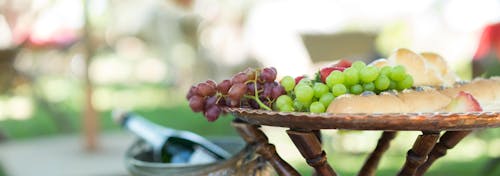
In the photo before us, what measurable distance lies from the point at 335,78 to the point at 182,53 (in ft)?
25.5

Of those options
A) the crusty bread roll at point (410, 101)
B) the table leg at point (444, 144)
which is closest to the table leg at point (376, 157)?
the table leg at point (444, 144)

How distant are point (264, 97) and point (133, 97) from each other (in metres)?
7.07

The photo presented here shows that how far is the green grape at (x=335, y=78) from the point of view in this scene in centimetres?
149

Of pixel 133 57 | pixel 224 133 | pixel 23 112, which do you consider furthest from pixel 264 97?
pixel 133 57

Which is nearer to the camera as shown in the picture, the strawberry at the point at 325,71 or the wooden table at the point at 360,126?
the wooden table at the point at 360,126

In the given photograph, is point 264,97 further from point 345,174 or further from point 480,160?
point 480,160

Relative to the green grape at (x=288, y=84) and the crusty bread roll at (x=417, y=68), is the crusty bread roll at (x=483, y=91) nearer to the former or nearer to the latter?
the crusty bread roll at (x=417, y=68)

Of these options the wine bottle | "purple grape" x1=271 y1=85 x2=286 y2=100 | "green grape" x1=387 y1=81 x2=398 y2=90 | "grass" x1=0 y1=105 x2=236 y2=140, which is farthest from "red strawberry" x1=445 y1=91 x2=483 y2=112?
"grass" x1=0 y1=105 x2=236 y2=140

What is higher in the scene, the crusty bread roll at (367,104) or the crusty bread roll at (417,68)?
the crusty bread roll at (417,68)

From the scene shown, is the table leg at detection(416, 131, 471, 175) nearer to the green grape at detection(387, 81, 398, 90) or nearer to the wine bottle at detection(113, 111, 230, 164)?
the green grape at detection(387, 81, 398, 90)

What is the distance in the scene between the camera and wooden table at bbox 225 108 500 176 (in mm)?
1361

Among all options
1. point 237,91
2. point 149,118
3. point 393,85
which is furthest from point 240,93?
point 149,118

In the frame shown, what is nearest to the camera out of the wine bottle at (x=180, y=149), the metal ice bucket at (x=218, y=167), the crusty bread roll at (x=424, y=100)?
the crusty bread roll at (x=424, y=100)

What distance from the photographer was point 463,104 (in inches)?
57.2
